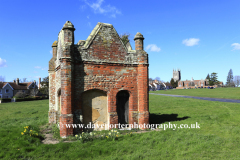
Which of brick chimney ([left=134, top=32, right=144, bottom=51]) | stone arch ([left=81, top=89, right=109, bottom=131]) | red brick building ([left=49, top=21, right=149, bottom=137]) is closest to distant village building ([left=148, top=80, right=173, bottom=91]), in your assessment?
brick chimney ([left=134, top=32, right=144, bottom=51])

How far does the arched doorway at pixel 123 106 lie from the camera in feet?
35.6

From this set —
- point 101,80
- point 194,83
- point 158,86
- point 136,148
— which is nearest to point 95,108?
point 101,80

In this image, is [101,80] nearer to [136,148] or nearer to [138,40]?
[138,40]

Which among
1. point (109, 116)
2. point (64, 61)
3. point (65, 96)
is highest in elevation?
point (64, 61)

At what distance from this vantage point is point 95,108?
10.1 metres

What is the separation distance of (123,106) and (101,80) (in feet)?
7.56

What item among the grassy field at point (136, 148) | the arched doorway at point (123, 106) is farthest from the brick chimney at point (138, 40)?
the grassy field at point (136, 148)

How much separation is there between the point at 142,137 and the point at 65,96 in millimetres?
4541

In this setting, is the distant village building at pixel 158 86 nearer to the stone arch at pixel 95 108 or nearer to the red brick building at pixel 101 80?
the red brick building at pixel 101 80

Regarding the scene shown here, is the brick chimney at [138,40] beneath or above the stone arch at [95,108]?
above

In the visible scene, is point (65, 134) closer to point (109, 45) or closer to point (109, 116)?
point (109, 116)

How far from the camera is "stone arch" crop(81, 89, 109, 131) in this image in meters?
9.95

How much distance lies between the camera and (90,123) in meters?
10.0

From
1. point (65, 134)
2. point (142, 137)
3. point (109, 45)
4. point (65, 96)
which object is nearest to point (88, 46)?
point (109, 45)
